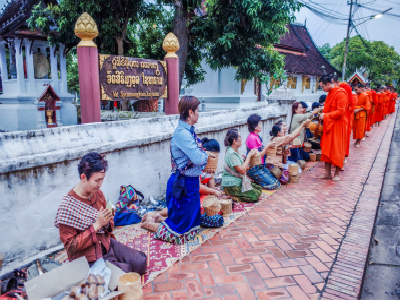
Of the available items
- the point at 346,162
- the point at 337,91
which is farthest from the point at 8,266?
the point at 346,162

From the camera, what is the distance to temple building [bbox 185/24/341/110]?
13.2 meters

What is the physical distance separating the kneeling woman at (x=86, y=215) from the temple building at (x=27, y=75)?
843cm

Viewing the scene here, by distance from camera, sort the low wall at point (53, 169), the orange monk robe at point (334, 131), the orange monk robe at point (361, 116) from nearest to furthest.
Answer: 1. the low wall at point (53, 169)
2. the orange monk robe at point (334, 131)
3. the orange monk robe at point (361, 116)

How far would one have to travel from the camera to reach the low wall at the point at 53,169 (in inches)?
116

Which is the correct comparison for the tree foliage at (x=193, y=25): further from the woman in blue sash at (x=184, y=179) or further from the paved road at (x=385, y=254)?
the woman in blue sash at (x=184, y=179)

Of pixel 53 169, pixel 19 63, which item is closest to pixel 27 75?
pixel 19 63

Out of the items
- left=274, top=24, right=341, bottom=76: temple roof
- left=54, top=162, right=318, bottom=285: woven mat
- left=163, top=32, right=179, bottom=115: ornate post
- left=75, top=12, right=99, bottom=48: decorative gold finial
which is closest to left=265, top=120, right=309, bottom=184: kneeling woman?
left=54, top=162, right=318, bottom=285: woven mat

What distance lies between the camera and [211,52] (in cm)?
904

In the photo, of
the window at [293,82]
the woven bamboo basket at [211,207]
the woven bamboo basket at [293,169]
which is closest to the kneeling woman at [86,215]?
the woven bamboo basket at [211,207]

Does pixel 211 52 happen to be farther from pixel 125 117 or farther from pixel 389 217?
pixel 389 217

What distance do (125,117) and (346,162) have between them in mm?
5195

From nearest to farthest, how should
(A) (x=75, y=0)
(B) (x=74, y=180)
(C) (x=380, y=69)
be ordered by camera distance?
1. (B) (x=74, y=180)
2. (A) (x=75, y=0)
3. (C) (x=380, y=69)

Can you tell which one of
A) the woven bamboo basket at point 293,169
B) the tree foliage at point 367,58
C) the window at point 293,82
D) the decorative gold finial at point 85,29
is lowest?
the woven bamboo basket at point 293,169

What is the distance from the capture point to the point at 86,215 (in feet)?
7.79
